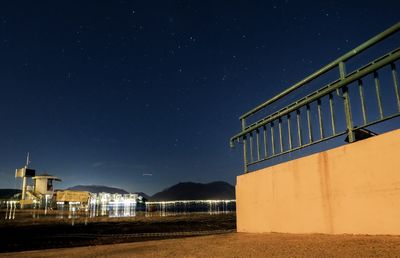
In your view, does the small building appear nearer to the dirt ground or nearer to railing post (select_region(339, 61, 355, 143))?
the dirt ground

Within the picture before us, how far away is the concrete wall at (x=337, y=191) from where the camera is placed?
3350 mm

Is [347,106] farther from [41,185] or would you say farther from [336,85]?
[41,185]

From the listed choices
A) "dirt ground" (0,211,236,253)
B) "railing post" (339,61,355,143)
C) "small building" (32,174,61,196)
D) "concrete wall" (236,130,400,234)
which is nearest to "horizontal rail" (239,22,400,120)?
"railing post" (339,61,355,143)

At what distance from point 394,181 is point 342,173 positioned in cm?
77

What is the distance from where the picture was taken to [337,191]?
4051mm

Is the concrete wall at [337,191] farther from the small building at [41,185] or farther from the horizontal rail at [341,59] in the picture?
the small building at [41,185]

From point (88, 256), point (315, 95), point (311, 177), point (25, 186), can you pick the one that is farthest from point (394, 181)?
point (25, 186)

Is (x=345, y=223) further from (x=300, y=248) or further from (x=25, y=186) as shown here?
(x=25, y=186)

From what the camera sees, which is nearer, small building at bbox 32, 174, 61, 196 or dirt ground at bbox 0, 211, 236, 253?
dirt ground at bbox 0, 211, 236, 253

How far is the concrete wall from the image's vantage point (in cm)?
335

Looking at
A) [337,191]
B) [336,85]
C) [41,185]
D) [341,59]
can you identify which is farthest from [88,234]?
[41,185]

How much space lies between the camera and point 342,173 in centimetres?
400

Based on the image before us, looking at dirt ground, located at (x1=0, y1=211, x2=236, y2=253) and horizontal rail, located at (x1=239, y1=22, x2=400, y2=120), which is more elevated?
horizontal rail, located at (x1=239, y1=22, x2=400, y2=120)

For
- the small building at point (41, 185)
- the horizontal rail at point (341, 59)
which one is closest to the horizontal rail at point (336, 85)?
the horizontal rail at point (341, 59)
